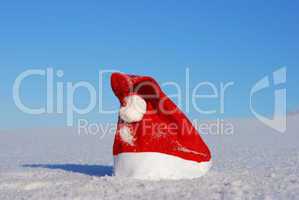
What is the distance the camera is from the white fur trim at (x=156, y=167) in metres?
4.84

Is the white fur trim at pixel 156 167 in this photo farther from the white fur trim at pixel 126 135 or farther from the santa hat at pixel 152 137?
the white fur trim at pixel 126 135

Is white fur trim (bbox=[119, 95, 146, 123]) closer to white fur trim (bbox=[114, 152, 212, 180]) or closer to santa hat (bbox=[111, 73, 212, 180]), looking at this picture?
santa hat (bbox=[111, 73, 212, 180])

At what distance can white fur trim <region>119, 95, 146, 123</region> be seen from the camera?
5.02 m

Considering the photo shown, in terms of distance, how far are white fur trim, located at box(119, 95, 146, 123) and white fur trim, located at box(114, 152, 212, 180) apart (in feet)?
1.26

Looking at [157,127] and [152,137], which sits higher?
[157,127]

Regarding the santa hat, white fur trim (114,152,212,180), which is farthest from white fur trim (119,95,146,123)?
white fur trim (114,152,212,180)

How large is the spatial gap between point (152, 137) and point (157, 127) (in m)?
0.12

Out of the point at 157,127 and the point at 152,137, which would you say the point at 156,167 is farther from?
the point at 157,127

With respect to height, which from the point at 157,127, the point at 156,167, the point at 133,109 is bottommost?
the point at 156,167

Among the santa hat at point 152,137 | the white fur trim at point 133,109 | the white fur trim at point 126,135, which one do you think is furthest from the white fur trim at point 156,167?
the white fur trim at point 133,109

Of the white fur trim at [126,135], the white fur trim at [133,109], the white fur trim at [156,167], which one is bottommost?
the white fur trim at [156,167]

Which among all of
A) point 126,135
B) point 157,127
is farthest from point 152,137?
point 126,135

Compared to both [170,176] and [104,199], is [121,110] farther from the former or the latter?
[104,199]

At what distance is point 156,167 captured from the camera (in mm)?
4859
